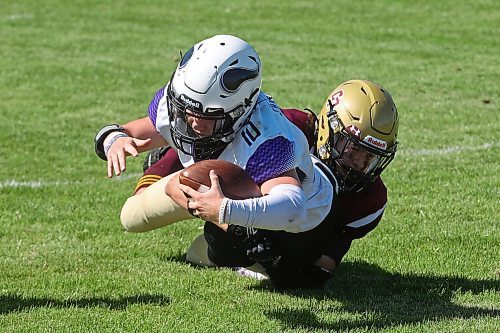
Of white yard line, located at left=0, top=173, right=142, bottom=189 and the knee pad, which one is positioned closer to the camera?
the knee pad

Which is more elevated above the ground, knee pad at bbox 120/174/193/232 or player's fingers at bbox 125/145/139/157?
player's fingers at bbox 125/145/139/157

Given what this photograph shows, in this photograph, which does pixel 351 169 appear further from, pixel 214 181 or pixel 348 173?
pixel 214 181

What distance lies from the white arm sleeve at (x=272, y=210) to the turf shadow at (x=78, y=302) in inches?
33.4

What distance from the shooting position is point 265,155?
434 cm

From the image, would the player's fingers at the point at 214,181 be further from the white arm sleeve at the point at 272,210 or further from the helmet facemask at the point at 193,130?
the helmet facemask at the point at 193,130

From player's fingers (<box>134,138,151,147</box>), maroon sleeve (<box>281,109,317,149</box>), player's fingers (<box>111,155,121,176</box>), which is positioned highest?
player's fingers (<box>134,138,151,147</box>)

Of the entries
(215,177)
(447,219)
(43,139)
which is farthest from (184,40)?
(215,177)

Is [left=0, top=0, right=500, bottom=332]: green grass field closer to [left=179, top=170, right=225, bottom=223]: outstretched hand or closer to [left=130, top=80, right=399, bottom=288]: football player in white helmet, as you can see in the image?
[left=130, top=80, right=399, bottom=288]: football player in white helmet

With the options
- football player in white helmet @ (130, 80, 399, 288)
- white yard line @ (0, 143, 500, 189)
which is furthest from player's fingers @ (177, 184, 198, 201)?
white yard line @ (0, 143, 500, 189)

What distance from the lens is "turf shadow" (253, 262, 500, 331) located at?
4367 millimetres

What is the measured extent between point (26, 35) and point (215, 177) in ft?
31.4

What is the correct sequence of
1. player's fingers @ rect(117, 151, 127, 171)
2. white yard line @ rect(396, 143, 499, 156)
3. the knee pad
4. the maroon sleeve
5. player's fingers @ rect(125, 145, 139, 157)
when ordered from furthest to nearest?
white yard line @ rect(396, 143, 499, 156), the maroon sleeve, the knee pad, player's fingers @ rect(125, 145, 139, 157), player's fingers @ rect(117, 151, 127, 171)

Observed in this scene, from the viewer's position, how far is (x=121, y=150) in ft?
15.4

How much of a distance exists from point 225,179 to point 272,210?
0.89 ft
